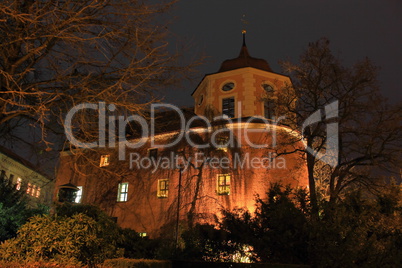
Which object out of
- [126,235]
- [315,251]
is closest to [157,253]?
[126,235]

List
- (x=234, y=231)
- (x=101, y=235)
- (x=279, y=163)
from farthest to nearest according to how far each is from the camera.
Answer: (x=279, y=163) < (x=234, y=231) < (x=101, y=235)

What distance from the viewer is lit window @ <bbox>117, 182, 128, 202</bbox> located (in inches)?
1022

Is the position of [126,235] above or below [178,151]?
below

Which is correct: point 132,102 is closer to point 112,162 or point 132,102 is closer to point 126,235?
Answer: point 126,235

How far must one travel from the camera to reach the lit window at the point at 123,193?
25956 millimetres

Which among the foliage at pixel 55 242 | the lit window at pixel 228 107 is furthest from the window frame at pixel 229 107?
the foliage at pixel 55 242

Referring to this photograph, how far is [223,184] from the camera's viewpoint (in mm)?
22781

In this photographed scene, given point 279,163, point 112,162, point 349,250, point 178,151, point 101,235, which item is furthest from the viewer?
point 112,162

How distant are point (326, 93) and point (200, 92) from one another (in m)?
10.8

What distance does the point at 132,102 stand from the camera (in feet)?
29.6

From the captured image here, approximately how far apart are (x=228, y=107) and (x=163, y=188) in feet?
22.9

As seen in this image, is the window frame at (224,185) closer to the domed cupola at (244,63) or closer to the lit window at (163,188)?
the lit window at (163,188)

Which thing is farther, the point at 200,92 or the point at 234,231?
the point at 200,92

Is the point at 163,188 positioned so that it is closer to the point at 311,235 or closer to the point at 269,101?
the point at 269,101
